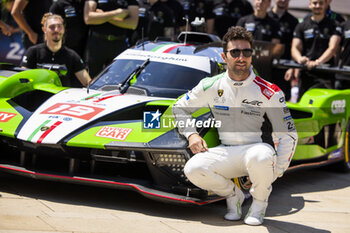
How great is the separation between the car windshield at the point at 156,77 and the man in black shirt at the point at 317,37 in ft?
8.77

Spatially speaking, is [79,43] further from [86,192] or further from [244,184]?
[244,184]

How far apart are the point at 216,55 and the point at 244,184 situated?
68.3 inches

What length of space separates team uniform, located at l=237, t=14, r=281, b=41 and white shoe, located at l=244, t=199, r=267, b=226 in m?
4.66

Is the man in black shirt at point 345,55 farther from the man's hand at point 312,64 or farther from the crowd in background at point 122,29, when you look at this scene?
the man's hand at point 312,64

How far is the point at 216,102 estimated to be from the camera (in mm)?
4664

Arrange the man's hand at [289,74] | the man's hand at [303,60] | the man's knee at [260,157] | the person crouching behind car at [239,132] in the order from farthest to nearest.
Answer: the man's hand at [289,74]
the man's hand at [303,60]
the person crouching behind car at [239,132]
the man's knee at [260,157]

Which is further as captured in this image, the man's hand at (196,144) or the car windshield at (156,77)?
the car windshield at (156,77)

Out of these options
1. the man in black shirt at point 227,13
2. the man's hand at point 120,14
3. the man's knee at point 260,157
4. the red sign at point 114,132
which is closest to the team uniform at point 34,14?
the man's hand at point 120,14

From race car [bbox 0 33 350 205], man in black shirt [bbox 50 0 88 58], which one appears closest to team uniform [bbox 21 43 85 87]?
race car [bbox 0 33 350 205]

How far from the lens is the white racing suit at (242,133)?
14.5 feet

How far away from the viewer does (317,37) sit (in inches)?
324

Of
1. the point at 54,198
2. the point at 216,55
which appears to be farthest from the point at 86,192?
the point at 216,55

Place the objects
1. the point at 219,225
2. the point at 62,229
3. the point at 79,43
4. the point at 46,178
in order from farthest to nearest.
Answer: the point at 79,43 → the point at 46,178 → the point at 219,225 → the point at 62,229

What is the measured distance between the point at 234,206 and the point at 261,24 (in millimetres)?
4707
